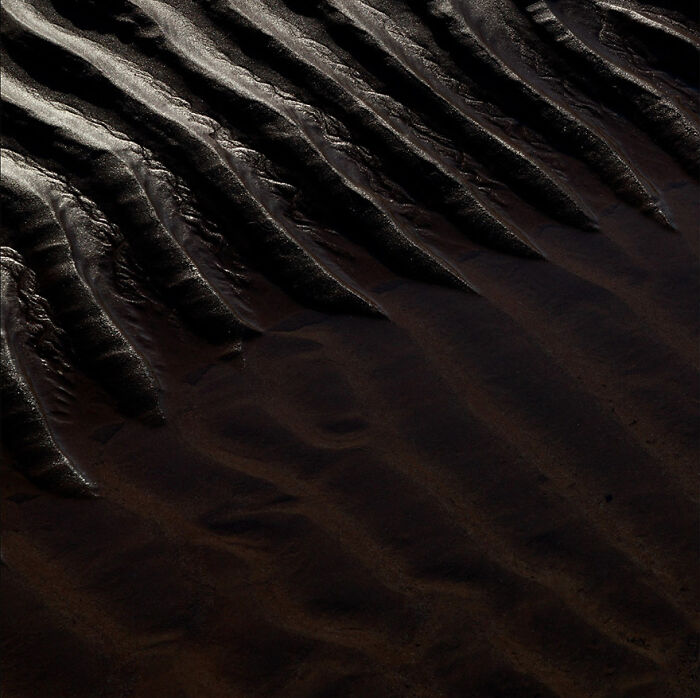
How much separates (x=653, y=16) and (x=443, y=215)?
3.94 ft

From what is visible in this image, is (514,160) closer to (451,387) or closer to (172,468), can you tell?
(451,387)

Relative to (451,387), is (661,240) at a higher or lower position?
higher

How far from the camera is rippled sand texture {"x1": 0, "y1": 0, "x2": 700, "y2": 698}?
71.2 inches

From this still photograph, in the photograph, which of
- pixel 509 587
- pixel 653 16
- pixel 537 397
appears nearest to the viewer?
pixel 509 587

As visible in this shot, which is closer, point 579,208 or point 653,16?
point 579,208

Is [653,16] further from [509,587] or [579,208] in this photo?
[509,587]

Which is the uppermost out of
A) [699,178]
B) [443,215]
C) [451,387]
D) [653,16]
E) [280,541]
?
[653,16]

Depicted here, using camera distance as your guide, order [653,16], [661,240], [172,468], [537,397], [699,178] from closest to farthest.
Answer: [172,468]
[537,397]
[661,240]
[699,178]
[653,16]

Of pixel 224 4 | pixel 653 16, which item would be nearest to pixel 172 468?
pixel 224 4

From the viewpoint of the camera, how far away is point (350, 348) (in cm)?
223

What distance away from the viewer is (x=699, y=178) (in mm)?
2656

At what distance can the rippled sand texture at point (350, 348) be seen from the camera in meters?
1.81

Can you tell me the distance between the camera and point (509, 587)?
1.87 m

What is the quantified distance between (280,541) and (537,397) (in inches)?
28.6
